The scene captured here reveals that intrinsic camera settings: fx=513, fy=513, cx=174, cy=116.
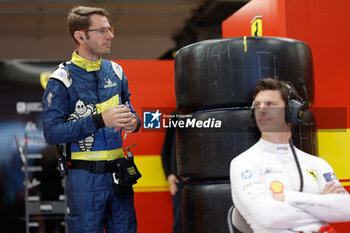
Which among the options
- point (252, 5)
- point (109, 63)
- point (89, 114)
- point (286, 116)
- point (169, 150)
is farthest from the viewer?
point (169, 150)

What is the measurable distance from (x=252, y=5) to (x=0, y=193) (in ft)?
9.37

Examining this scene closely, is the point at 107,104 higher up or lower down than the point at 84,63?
lower down

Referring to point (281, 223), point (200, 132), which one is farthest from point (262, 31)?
point (281, 223)

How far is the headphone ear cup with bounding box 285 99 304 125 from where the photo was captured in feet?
6.75

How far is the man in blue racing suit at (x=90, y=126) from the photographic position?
7.77 feet

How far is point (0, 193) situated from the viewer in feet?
15.5

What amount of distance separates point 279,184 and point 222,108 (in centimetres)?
69

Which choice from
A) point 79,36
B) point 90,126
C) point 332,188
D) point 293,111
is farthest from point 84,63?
point 332,188

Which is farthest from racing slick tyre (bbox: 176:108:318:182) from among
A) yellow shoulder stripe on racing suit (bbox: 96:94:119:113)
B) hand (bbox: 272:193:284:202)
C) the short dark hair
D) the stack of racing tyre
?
hand (bbox: 272:193:284:202)

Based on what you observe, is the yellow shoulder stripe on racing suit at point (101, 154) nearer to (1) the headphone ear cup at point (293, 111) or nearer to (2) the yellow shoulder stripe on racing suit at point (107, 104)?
(2) the yellow shoulder stripe on racing suit at point (107, 104)

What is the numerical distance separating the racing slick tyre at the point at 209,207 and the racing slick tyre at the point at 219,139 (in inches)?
2.1

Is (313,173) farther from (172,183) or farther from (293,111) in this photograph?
(172,183)

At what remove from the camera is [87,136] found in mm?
2408

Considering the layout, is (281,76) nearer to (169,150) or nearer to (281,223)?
(281,223)
